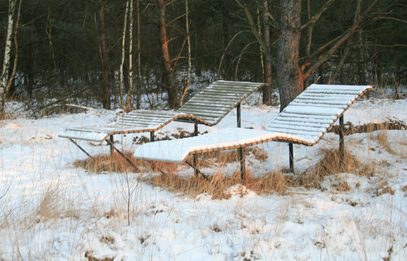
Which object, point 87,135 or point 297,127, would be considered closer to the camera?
point 87,135

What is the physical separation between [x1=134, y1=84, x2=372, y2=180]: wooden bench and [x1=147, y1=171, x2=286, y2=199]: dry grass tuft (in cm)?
15

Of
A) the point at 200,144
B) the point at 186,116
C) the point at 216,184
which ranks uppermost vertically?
the point at 186,116

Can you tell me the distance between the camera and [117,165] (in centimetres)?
588

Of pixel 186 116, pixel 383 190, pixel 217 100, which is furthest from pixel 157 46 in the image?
pixel 383 190

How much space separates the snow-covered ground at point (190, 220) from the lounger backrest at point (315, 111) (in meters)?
0.51

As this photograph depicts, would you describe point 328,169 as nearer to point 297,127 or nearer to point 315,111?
point 297,127

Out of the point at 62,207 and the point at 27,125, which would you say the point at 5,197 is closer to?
the point at 62,207

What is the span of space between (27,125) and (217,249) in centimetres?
644

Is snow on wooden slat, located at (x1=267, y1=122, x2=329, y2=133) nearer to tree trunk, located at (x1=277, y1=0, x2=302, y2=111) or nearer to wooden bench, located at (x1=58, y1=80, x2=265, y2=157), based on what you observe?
wooden bench, located at (x1=58, y1=80, x2=265, y2=157)

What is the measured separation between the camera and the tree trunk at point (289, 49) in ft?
25.8

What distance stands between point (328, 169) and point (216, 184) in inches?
59.3

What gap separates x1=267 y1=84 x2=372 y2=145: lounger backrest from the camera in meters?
5.83

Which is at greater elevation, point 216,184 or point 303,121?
point 303,121

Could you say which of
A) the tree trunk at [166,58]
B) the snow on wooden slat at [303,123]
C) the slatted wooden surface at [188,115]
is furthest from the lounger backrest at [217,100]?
the tree trunk at [166,58]
